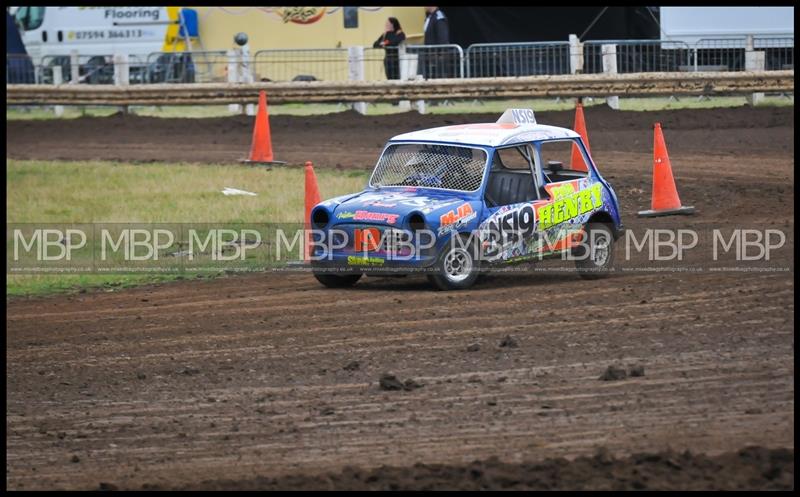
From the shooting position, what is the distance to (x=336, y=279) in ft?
39.5

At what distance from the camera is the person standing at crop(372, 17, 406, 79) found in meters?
25.9

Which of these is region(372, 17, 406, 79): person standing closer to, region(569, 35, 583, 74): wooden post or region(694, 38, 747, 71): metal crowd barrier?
region(569, 35, 583, 74): wooden post

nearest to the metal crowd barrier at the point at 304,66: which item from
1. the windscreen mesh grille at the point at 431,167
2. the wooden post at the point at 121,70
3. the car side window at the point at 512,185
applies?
the wooden post at the point at 121,70

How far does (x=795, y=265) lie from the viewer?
11.4m

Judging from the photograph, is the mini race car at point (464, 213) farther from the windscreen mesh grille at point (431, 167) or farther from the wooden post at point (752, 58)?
the wooden post at point (752, 58)

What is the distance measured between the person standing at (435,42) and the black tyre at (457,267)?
46.6ft

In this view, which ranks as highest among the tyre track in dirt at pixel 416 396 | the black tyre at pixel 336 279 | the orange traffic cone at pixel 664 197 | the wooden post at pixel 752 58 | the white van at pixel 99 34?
the white van at pixel 99 34

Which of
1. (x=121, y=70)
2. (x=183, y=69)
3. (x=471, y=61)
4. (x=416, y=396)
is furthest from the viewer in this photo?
(x=183, y=69)

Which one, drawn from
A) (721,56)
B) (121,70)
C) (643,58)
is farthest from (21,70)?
(721,56)

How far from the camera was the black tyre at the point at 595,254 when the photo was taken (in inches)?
477

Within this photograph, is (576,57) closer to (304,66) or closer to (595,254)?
(304,66)

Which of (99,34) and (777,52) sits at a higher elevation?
(99,34)

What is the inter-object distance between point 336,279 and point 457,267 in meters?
1.21

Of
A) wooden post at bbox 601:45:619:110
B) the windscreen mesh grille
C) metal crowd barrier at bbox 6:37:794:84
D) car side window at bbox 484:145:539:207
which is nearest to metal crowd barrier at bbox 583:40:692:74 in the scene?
metal crowd barrier at bbox 6:37:794:84
